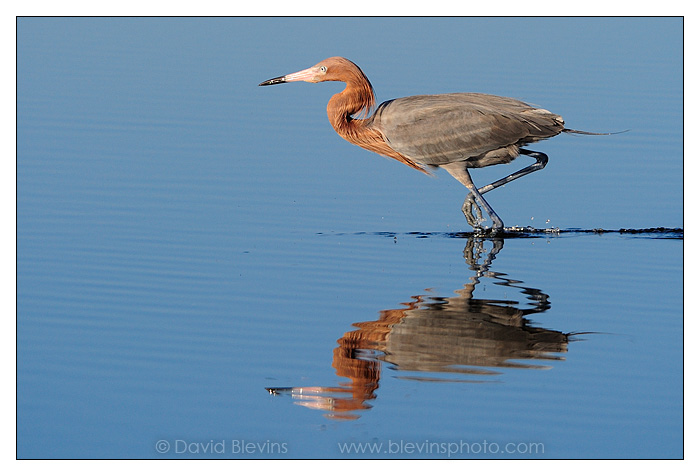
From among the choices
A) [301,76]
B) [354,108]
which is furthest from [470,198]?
[301,76]

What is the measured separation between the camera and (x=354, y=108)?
12.9 meters

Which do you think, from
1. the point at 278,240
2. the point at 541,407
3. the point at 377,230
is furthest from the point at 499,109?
the point at 541,407

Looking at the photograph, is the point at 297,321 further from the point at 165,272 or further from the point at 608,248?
the point at 608,248

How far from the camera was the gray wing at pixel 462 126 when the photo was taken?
461 inches

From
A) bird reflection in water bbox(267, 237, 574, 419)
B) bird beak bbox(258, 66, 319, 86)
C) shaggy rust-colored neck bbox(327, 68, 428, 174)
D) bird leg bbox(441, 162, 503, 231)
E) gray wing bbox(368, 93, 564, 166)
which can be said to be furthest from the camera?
bird beak bbox(258, 66, 319, 86)

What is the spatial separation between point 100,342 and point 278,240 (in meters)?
3.80

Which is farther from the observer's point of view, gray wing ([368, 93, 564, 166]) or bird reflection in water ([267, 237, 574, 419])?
gray wing ([368, 93, 564, 166])

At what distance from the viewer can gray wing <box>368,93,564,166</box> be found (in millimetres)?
11703

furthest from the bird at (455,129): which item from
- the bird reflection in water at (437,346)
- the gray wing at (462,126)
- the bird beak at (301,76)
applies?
the bird reflection in water at (437,346)

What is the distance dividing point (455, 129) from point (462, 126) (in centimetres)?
8

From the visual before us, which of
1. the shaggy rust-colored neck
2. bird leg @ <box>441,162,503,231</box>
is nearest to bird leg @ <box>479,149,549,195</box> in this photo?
bird leg @ <box>441,162,503,231</box>

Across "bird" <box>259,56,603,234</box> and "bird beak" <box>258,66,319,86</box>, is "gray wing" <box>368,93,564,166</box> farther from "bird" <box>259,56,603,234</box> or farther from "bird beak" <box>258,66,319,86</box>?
"bird beak" <box>258,66,319,86</box>

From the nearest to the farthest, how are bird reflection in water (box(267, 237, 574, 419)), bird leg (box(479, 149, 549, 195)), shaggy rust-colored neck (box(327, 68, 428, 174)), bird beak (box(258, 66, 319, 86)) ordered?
1. bird reflection in water (box(267, 237, 574, 419))
2. bird leg (box(479, 149, 549, 195))
3. shaggy rust-colored neck (box(327, 68, 428, 174))
4. bird beak (box(258, 66, 319, 86))

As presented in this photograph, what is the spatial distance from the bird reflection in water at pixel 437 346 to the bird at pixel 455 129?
10.6 ft
